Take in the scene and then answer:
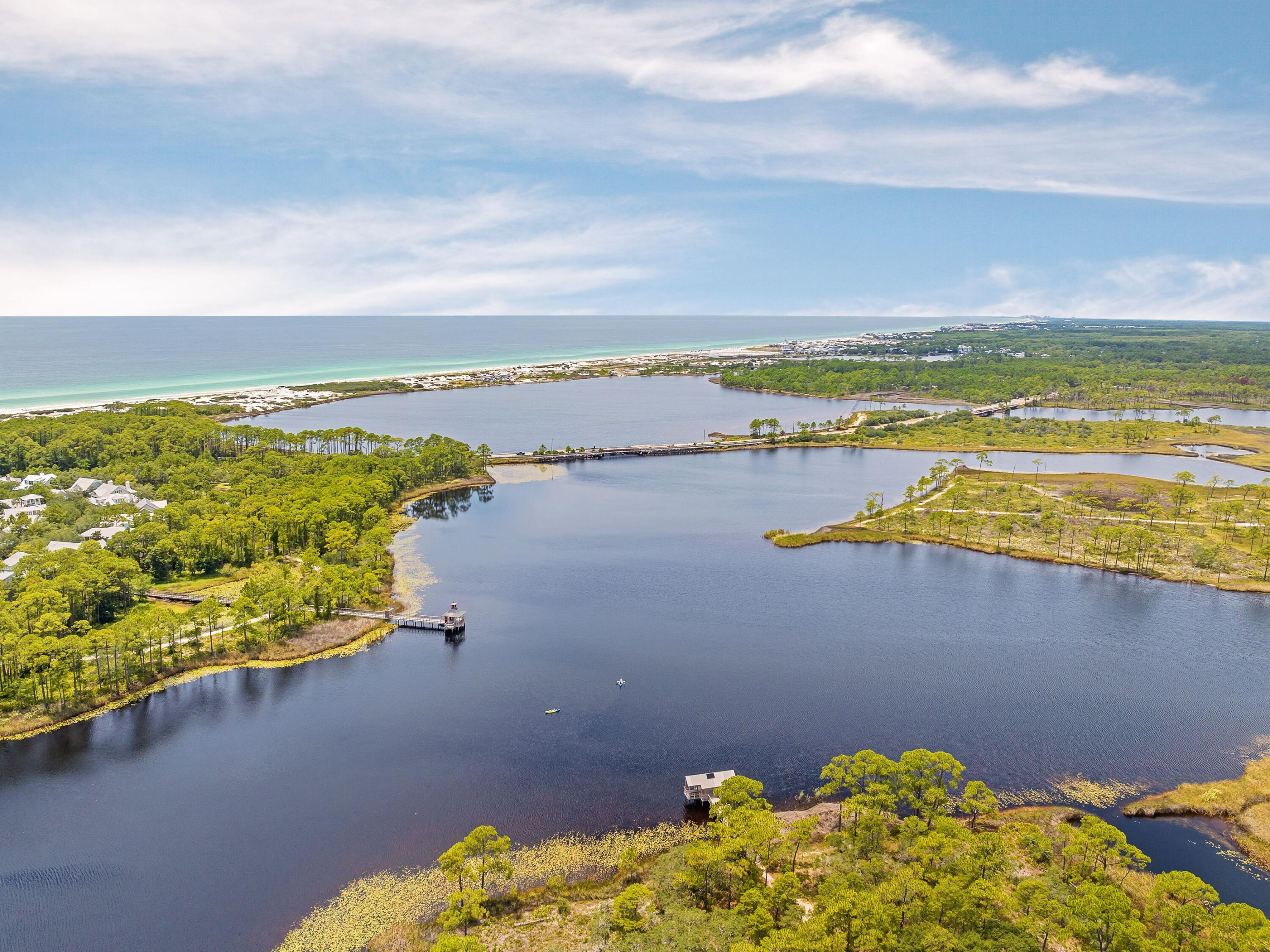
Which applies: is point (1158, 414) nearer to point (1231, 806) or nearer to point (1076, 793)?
point (1231, 806)

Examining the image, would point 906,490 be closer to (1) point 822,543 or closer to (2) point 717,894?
(1) point 822,543

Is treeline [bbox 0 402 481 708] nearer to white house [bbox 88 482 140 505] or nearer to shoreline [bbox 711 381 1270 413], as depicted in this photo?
white house [bbox 88 482 140 505]

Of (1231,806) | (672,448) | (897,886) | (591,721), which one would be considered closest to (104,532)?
(591,721)

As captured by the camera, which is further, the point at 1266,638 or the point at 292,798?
the point at 1266,638

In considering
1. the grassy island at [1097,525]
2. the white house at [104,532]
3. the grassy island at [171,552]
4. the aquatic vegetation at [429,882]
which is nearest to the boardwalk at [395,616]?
the grassy island at [171,552]

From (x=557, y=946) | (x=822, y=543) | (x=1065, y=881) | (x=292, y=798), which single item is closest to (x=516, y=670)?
(x=292, y=798)

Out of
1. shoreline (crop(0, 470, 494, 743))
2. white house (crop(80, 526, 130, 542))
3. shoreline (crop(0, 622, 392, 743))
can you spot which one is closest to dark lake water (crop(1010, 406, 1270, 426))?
shoreline (crop(0, 470, 494, 743))
